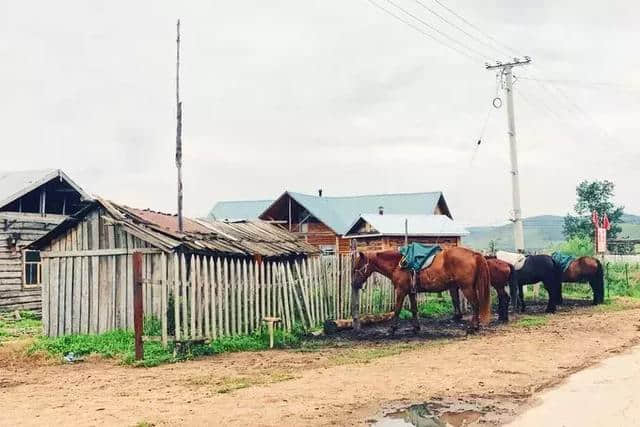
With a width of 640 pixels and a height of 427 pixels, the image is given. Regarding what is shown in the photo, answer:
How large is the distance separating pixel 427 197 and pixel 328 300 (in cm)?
3373

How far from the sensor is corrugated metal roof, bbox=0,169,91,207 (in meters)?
21.6

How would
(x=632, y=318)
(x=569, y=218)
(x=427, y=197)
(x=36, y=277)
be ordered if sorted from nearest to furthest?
(x=632, y=318) < (x=36, y=277) < (x=427, y=197) < (x=569, y=218)

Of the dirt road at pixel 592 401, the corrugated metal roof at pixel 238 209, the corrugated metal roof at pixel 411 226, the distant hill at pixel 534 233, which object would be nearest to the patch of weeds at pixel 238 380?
the dirt road at pixel 592 401

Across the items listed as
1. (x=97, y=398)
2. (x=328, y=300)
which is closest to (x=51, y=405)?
(x=97, y=398)

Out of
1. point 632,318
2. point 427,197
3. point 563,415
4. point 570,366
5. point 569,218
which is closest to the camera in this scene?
point 563,415

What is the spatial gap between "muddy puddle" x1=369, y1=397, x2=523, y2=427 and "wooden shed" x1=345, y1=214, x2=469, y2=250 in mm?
29367

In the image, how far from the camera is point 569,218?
177 ft

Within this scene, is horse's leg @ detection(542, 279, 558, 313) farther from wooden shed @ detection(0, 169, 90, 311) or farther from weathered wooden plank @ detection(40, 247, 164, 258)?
wooden shed @ detection(0, 169, 90, 311)

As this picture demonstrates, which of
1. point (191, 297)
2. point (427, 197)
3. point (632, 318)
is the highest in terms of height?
point (427, 197)

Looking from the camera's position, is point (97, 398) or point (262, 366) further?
point (262, 366)

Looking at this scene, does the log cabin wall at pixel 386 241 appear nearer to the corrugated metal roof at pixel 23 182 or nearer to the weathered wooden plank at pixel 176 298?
the corrugated metal roof at pixel 23 182

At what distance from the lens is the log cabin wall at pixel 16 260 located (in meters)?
21.2

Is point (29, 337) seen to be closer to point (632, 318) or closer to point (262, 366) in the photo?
point (262, 366)

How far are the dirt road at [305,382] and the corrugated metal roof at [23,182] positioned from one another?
10400mm
